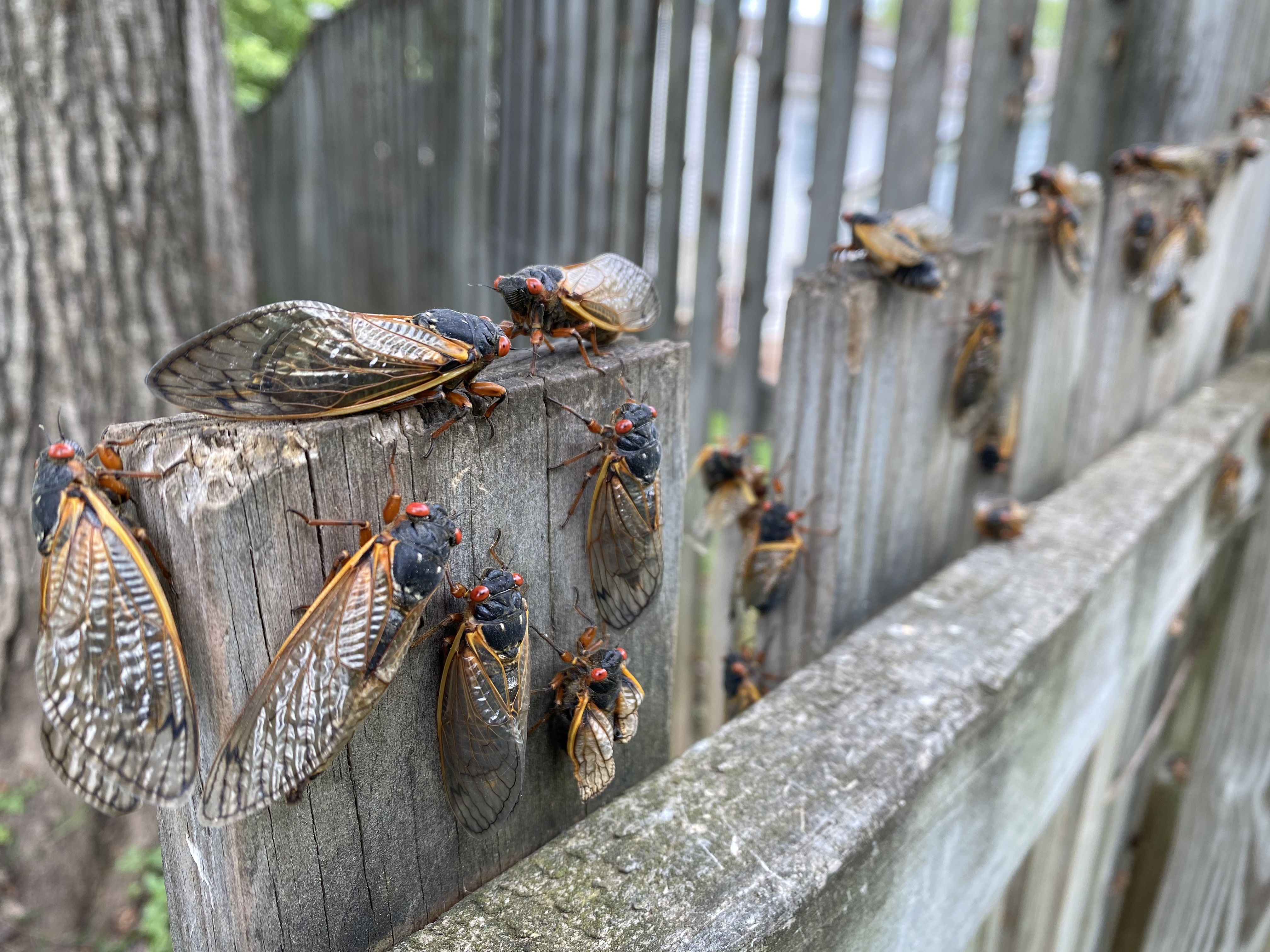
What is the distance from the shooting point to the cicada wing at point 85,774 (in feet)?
1.90

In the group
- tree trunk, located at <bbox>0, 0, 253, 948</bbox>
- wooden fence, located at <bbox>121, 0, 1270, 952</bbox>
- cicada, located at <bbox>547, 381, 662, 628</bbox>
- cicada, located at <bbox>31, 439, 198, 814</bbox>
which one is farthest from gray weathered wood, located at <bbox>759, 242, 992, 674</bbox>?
tree trunk, located at <bbox>0, 0, 253, 948</bbox>

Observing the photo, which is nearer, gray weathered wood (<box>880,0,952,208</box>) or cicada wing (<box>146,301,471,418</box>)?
cicada wing (<box>146,301,471,418</box>)

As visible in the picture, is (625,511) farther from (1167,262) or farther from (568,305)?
(1167,262)

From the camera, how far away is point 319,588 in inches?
24.8

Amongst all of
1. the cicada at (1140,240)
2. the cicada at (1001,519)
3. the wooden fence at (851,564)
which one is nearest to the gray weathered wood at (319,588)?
the wooden fence at (851,564)

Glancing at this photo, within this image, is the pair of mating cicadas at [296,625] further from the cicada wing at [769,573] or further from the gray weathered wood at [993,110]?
the gray weathered wood at [993,110]

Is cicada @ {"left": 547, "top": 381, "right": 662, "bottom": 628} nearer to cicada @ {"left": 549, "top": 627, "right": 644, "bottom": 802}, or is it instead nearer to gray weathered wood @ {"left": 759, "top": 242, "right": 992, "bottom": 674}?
cicada @ {"left": 549, "top": 627, "right": 644, "bottom": 802}

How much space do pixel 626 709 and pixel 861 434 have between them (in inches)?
21.1

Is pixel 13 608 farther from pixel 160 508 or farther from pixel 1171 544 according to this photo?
pixel 1171 544

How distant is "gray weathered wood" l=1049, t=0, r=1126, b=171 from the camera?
1899mm

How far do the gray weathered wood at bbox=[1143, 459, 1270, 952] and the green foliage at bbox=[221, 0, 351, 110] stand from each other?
330 inches

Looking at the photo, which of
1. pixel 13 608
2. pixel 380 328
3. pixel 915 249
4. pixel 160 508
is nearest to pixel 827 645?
pixel 915 249

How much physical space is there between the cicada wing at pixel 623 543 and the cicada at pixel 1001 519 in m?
0.77

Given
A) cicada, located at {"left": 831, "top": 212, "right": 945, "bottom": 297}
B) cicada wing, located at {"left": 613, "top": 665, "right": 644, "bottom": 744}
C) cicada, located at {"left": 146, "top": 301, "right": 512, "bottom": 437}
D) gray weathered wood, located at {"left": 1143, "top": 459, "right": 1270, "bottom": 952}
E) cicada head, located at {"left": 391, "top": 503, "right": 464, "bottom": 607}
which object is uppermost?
cicada, located at {"left": 831, "top": 212, "right": 945, "bottom": 297}
